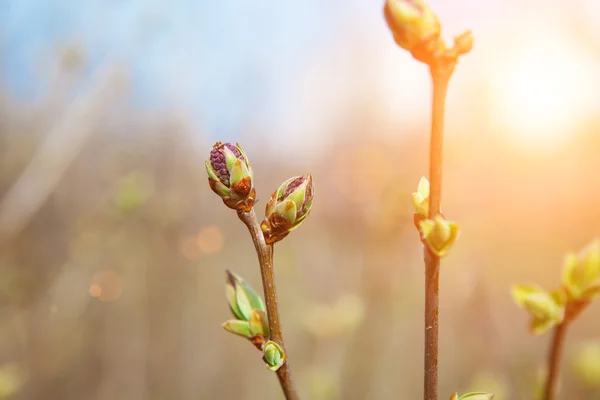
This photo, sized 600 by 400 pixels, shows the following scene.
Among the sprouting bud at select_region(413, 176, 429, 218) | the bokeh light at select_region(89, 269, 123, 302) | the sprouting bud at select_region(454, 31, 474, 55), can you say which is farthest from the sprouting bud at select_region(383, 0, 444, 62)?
the bokeh light at select_region(89, 269, 123, 302)

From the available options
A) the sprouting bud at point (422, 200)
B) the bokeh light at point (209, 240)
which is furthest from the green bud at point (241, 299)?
the bokeh light at point (209, 240)

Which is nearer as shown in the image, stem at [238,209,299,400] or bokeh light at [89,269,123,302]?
stem at [238,209,299,400]

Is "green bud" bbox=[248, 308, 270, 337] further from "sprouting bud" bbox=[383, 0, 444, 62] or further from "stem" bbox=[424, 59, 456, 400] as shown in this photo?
"sprouting bud" bbox=[383, 0, 444, 62]

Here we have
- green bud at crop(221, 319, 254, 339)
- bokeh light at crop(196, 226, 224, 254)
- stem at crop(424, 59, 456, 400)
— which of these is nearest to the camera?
stem at crop(424, 59, 456, 400)

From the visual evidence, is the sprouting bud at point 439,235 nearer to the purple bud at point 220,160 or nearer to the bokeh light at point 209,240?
the purple bud at point 220,160

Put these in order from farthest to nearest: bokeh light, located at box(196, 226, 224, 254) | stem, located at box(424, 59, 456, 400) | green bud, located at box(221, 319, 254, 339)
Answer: bokeh light, located at box(196, 226, 224, 254) < green bud, located at box(221, 319, 254, 339) < stem, located at box(424, 59, 456, 400)

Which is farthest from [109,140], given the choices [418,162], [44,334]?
[418,162]

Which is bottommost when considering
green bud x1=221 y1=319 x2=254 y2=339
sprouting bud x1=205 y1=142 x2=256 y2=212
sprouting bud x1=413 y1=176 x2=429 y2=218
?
green bud x1=221 y1=319 x2=254 y2=339
